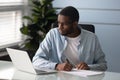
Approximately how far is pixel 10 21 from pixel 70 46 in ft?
5.30

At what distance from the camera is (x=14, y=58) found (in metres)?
2.17

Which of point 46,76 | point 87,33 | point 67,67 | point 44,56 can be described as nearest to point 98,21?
point 87,33

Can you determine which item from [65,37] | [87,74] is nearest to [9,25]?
[65,37]

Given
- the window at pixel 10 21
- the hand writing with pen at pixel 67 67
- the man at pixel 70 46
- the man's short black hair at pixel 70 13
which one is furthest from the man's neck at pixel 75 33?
the window at pixel 10 21

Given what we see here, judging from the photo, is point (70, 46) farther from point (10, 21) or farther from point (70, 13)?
point (10, 21)

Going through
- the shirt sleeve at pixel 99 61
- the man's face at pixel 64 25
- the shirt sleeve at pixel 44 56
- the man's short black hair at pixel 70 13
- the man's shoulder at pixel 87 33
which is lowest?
the shirt sleeve at pixel 99 61

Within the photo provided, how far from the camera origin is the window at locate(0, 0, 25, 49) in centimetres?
376

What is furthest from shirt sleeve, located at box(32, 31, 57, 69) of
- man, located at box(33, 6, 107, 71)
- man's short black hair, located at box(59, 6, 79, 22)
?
man's short black hair, located at box(59, 6, 79, 22)

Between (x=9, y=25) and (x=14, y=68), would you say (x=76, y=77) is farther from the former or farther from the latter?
(x=9, y=25)

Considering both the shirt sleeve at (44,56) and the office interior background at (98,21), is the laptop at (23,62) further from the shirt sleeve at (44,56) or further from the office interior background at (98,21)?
the office interior background at (98,21)

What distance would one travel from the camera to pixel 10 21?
3.98 meters

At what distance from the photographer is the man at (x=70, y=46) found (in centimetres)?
252

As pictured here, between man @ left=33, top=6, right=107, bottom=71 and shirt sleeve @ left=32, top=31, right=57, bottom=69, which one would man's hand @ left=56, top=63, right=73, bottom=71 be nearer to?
shirt sleeve @ left=32, top=31, right=57, bottom=69

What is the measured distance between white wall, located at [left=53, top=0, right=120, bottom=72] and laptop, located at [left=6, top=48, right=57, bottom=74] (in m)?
1.98
